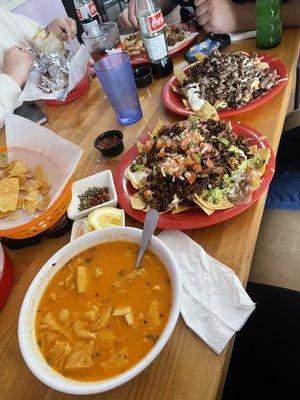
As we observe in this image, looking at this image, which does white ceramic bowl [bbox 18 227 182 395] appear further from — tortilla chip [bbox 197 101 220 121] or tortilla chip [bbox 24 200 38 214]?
tortilla chip [bbox 197 101 220 121]

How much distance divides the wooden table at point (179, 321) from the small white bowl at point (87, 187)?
7 cm

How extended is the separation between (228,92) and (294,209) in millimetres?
500

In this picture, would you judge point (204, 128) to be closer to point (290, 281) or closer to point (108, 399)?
point (290, 281)

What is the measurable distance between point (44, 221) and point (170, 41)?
134 cm

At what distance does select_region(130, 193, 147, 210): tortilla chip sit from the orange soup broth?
0.17 meters

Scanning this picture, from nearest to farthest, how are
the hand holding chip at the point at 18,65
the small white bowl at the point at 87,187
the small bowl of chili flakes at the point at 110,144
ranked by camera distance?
the small white bowl at the point at 87,187, the small bowl of chili flakes at the point at 110,144, the hand holding chip at the point at 18,65

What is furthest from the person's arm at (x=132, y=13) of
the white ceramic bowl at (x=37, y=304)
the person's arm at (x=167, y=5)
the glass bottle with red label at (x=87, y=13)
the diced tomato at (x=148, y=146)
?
the white ceramic bowl at (x=37, y=304)

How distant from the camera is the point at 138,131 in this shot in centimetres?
133

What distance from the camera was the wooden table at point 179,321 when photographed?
0.62m

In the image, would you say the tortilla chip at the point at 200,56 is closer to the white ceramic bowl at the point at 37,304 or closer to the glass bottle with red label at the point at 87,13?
the glass bottle with red label at the point at 87,13

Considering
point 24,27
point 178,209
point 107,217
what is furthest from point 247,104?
point 24,27

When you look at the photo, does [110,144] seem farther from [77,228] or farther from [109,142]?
[77,228]

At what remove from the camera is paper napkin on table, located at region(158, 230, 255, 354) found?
668 mm

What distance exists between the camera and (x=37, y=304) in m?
0.70
